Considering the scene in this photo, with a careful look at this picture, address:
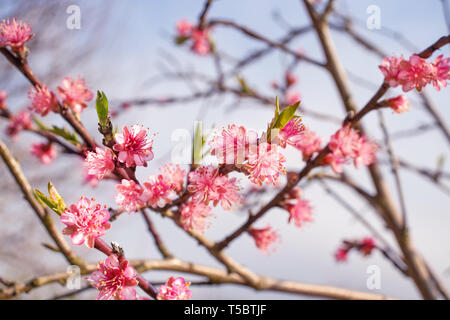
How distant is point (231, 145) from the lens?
2.57ft

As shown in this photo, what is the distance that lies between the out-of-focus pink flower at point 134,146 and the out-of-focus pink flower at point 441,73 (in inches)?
32.4

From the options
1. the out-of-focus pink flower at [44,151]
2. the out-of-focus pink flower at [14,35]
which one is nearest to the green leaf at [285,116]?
the out-of-focus pink flower at [14,35]

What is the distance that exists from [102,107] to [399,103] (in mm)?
888

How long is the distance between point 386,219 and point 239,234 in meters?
0.98

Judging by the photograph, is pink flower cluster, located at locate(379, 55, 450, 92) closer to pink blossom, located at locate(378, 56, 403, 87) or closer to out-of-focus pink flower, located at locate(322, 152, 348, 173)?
pink blossom, located at locate(378, 56, 403, 87)

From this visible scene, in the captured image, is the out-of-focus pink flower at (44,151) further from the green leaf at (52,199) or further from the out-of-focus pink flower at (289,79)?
the out-of-focus pink flower at (289,79)

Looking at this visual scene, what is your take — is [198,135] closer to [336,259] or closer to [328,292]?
[328,292]

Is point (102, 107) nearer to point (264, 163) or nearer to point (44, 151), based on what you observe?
point (264, 163)

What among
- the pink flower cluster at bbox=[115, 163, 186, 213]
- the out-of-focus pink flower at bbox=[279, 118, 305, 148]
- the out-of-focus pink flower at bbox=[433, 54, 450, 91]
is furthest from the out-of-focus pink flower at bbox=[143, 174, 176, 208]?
the out-of-focus pink flower at bbox=[433, 54, 450, 91]

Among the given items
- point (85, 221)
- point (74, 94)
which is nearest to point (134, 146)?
point (85, 221)

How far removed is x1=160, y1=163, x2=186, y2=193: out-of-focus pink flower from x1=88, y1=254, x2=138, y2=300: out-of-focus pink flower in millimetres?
253
